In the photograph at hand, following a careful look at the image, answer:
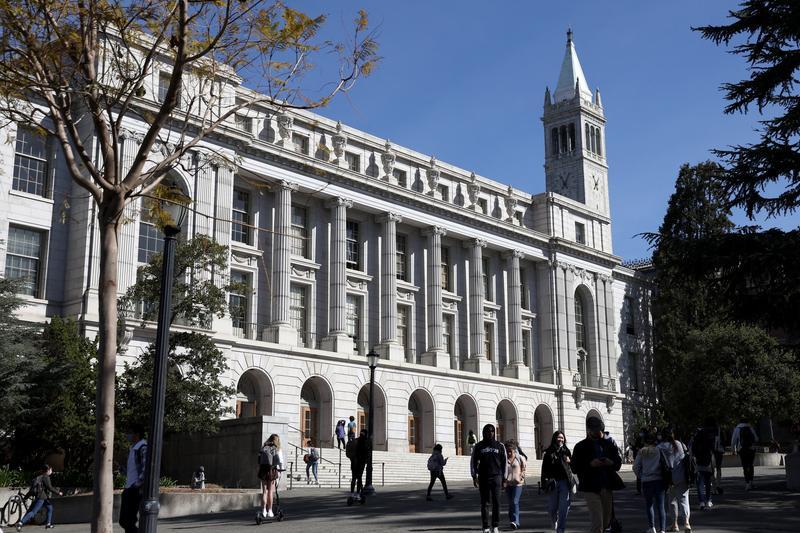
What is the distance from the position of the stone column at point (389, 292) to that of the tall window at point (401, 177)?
10.8ft

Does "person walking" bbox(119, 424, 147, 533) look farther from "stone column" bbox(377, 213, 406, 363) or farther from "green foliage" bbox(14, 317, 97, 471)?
"stone column" bbox(377, 213, 406, 363)

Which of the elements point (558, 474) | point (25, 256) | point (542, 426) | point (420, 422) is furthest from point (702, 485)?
point (542, 426)

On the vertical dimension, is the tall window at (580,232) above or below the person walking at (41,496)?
above

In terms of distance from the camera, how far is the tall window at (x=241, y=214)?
4144 cm

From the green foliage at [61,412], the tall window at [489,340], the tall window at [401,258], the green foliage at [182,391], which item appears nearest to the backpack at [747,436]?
the green foliage at [182,391]

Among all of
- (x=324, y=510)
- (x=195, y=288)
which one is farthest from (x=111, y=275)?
(x=195, y=288)

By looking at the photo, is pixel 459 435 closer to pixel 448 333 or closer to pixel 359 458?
pixel 448 333

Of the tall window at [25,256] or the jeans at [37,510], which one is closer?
the jeans at [37,510]

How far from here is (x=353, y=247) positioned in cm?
4738

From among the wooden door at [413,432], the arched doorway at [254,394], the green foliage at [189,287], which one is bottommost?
the wooden door at [413,432]

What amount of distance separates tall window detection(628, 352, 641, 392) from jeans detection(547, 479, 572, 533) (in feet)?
171

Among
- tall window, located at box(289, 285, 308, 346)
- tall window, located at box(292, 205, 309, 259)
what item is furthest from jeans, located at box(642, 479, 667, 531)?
tall window, located at box(292, 205, 309, 259)

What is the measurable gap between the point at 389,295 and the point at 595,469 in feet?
114

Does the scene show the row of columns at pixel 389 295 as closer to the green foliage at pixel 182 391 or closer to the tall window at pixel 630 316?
the green foliage at pixel 182 391
